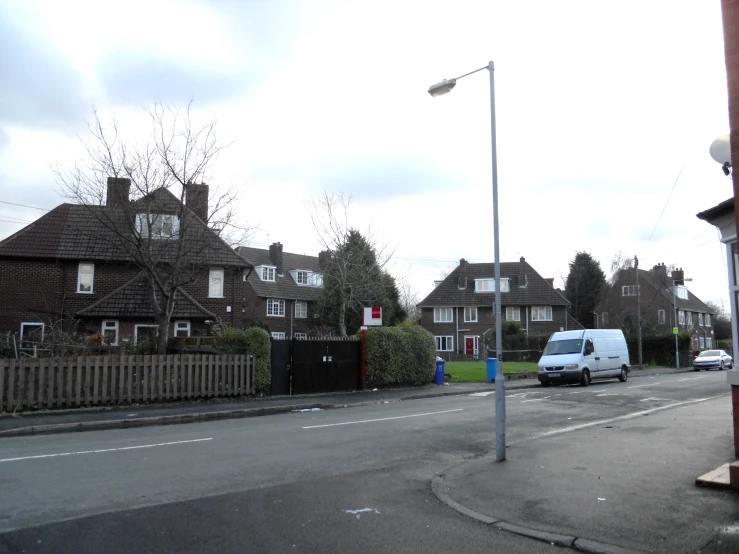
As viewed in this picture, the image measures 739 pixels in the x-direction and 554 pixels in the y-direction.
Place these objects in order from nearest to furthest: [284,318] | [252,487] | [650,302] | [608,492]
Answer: [608,492]
[252,487]
[284,318]
[650,302]

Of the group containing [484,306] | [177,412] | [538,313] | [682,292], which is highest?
[682,292]

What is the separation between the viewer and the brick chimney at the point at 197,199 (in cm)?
2025

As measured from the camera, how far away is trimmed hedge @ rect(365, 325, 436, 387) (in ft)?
75.5

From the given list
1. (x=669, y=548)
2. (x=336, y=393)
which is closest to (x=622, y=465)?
(x=669, y=548)

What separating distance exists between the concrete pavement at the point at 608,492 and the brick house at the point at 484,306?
4581 cm

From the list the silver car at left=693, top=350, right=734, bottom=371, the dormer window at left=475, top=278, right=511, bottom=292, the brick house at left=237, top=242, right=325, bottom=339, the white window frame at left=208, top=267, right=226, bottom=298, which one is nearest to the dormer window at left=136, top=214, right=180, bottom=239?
the white window frame at left=208, top=267, right=226, bottom=298

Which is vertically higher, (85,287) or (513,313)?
(85,287)

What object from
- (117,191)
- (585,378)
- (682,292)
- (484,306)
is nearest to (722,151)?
(117,191)

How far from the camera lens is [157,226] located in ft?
66.4

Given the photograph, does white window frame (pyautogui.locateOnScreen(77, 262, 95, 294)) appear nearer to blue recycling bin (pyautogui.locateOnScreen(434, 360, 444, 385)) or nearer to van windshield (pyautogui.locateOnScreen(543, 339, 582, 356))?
blue recycling bin (pyautogui.locateOnScreen(434, 360, 444, 385))

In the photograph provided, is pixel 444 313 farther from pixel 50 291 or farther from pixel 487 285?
pixel 50 291

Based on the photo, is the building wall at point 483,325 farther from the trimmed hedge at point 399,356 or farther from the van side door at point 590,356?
the trimmed hedge at point 399,356

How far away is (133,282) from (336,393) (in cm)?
1279

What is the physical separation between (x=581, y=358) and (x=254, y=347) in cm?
1375
